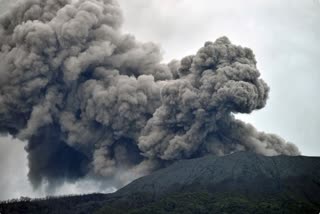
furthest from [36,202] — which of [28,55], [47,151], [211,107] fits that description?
[211,107]

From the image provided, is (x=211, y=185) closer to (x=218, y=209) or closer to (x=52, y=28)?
(x=218, y=209)

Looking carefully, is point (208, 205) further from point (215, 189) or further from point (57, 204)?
point (57, 204)

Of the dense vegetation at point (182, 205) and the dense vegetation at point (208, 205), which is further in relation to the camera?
the dense vegetation at point (182, 205)

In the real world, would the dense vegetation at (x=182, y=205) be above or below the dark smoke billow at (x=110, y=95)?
below

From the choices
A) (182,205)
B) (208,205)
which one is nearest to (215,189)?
(208,205)

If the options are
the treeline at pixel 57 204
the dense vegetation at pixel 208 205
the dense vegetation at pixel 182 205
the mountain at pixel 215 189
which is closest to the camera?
the dense vegetation at pixel 208 205
